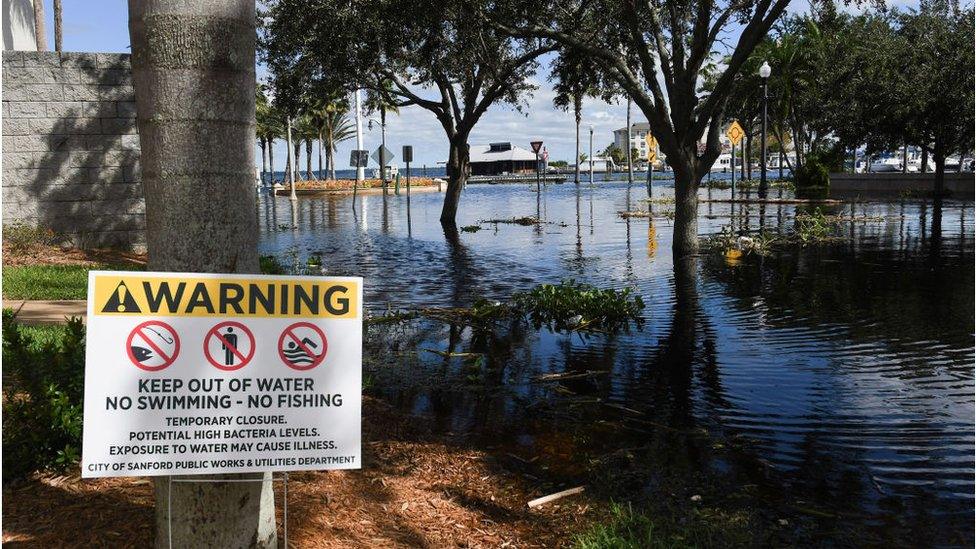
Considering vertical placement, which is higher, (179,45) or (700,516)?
(179,45)

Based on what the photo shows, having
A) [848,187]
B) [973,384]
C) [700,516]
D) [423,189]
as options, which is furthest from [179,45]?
[423,189]

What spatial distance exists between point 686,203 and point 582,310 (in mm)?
7728

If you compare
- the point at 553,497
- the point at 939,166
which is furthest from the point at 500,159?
the point at 553,497

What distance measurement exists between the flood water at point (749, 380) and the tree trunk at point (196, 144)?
2.46 m

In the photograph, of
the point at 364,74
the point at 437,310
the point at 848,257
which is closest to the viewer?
the point at 437,310

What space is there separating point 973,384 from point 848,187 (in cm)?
4422

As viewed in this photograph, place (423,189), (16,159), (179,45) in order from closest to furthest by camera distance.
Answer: (179,45)
(16,159)
(423,189)

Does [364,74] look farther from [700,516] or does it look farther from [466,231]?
[700,516]

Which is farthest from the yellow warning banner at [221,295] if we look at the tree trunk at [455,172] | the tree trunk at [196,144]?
the tree trunk at [455,172]

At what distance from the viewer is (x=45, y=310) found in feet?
27.7

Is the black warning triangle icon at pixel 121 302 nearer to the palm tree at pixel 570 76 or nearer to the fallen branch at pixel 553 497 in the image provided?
the fallen branch at pixel 553 497

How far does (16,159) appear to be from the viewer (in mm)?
13016

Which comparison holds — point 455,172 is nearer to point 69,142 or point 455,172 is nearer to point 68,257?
point 69,142

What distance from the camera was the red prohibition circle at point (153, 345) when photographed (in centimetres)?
269
